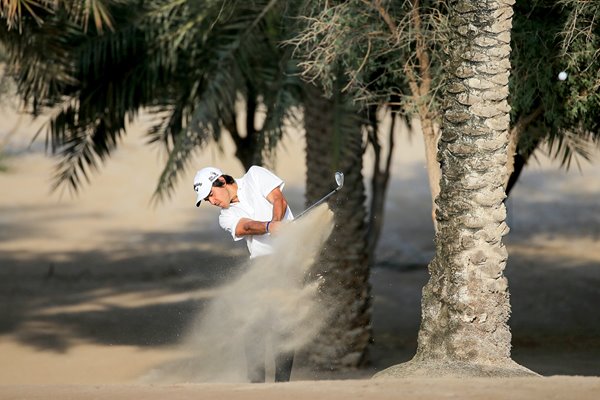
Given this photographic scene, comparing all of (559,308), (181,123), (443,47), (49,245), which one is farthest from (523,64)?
(49,245)

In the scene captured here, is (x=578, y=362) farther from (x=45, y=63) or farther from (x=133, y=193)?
(x=133, y=193)

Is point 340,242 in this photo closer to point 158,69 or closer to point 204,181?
point 158,69

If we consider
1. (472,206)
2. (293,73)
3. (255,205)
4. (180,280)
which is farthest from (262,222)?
(180,280)

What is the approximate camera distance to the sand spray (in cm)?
890

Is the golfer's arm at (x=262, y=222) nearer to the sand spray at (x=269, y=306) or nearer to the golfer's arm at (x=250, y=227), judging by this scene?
the golfer's arm at (x=250, y=227)

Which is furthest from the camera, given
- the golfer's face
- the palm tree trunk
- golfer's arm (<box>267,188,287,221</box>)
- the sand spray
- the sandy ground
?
the palm tree trunk

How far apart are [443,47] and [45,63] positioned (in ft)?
13.6

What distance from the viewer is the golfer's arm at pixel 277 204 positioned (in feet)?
27.8

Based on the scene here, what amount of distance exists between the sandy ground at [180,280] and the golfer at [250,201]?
1221 millimetres

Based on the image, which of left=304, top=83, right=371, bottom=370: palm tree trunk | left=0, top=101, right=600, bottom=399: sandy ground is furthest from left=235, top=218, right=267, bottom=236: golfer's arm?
left=304, top=83, right=371, bottom=370: palm tree trunk

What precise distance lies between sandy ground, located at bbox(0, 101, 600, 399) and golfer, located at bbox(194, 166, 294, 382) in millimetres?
1221

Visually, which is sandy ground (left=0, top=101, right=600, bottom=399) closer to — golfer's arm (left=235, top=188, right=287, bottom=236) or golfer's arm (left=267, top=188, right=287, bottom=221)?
golfer's arm (left=235, top=188, right=287, bottom=236)

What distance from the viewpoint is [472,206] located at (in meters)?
8.55

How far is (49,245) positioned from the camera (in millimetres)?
24469
